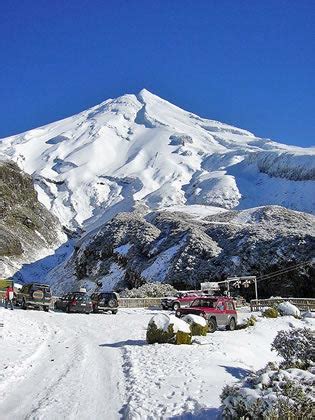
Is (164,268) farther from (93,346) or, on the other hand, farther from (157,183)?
(157,183)

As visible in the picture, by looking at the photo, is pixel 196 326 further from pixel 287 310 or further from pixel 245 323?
pixel 287 310

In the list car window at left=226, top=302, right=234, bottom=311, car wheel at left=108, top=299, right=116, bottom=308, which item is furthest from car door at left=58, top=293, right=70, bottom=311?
car window at left=226, top=302, right=234, bottom=311

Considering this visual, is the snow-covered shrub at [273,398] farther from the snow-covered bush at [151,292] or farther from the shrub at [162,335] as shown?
the snow-covered bush at [151,292]

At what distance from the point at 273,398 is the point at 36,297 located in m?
27.1

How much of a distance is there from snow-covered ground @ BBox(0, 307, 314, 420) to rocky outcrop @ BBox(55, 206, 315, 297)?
28907mm

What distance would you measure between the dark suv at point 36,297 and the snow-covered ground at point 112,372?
10.5m

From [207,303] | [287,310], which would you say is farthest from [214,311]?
[287,310]

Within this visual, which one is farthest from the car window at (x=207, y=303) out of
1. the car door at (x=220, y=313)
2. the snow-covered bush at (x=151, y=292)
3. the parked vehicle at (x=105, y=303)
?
the snow-covered bush at (x=151, y=292)

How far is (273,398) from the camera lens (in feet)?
24.6

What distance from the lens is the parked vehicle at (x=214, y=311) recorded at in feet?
76.4

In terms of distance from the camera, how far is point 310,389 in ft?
25.3

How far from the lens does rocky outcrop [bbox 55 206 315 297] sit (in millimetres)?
50094

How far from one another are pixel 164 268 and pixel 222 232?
10964 mm

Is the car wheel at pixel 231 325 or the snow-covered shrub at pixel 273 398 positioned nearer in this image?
the snow-covered shrub at pixel 273 398
